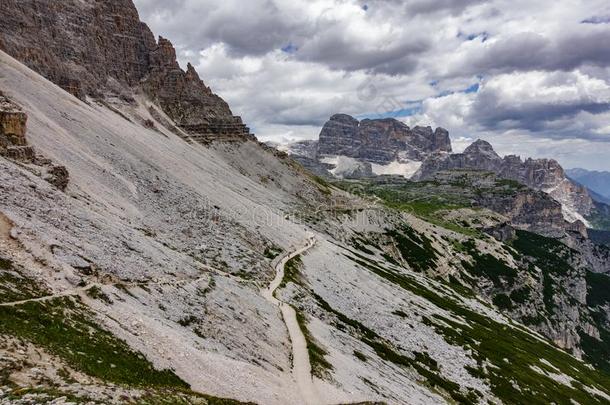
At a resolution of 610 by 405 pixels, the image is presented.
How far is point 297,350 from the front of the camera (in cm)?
5338

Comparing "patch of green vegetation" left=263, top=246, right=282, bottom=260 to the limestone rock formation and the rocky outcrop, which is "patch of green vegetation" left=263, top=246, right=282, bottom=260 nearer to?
the rocky outcrop

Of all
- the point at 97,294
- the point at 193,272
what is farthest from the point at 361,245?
the point at 97,294

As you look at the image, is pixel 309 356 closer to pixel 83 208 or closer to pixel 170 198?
pixel 83 208

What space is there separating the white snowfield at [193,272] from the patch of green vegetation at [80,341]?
1535mm

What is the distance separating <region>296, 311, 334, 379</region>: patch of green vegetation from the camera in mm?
49594

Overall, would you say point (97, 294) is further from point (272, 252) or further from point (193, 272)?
point (272, 252)

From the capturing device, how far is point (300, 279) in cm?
8569

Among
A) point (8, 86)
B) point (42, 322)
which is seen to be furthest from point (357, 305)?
point (8, 86)

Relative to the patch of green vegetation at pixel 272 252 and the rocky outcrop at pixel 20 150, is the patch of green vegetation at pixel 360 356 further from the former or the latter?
the rocky outcrop at pixel 20 150

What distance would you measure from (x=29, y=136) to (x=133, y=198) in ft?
64.6

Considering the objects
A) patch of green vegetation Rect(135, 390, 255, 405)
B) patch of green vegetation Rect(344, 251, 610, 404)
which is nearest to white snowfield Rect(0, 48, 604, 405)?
patch of green vegetation Rect(135, 390, 255, 405)

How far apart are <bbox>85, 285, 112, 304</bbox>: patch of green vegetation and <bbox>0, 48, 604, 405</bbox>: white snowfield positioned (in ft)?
2.98

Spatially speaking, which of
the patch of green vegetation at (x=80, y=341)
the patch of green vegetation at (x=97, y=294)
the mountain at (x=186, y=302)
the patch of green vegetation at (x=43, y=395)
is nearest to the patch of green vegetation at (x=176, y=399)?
the mountain at (x=186, y=302)

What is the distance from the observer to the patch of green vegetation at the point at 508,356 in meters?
83.5
